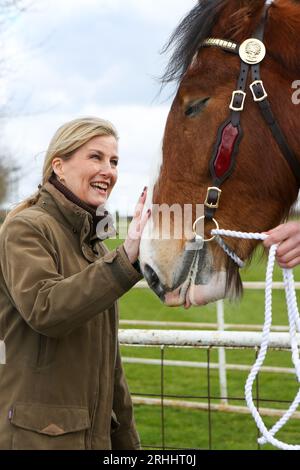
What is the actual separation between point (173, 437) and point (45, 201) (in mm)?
4239

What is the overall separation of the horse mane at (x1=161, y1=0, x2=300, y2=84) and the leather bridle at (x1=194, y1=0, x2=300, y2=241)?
6cm

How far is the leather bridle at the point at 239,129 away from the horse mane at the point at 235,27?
60 millimetres

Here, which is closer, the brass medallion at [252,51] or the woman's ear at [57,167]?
the brass medallion at [252,51]

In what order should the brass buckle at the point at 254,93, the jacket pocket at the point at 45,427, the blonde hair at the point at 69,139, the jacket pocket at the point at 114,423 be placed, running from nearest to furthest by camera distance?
1. the brass buckle at the point at 254,93
2. the jacket pocket at the point at 45,427
3. the blonde hair at the point at 69,139
4. the jacket pocket at the point at 114,423

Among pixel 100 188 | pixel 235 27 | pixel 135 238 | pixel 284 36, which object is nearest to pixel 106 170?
pixel 100 188

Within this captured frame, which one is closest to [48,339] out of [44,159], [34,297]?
[34,297]

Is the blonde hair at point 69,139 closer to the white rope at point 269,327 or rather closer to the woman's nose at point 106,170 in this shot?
the woman's nose at point 106,170

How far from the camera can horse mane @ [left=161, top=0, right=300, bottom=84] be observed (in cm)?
228

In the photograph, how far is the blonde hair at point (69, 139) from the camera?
2.76 metres

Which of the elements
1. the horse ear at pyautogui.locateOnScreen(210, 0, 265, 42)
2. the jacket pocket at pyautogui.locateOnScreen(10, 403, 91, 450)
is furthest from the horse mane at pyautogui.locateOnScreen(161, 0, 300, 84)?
the jacket pocket at pyautogui.locateOnScreen(10, 403, 91, 450)

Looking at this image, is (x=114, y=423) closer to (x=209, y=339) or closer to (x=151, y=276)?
(x=209, y=339)

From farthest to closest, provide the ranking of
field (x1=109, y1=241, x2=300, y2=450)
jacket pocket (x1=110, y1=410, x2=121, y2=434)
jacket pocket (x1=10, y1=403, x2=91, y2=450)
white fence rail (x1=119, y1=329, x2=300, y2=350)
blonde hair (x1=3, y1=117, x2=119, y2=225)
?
field (x1=109, y1=241, x2=300, y2=450) → white fence rail (x1=119, y1=329, x2=300, y2=350) → jacket pocket (x1=110, y1=410, x2=121, y2=434) → blonde hair (x1=3, y1=117, x2=119, y2=225) → jacket pocket (x1=10, y1=403, x2=91, y2=450)

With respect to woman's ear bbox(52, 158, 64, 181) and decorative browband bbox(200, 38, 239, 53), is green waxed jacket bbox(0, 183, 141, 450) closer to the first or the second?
woman's ear bbox(52, 158, 64, 181)

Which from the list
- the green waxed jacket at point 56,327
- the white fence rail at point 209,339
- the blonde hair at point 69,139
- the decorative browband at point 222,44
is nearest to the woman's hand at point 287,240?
the green waxed jacket at point 56,327
